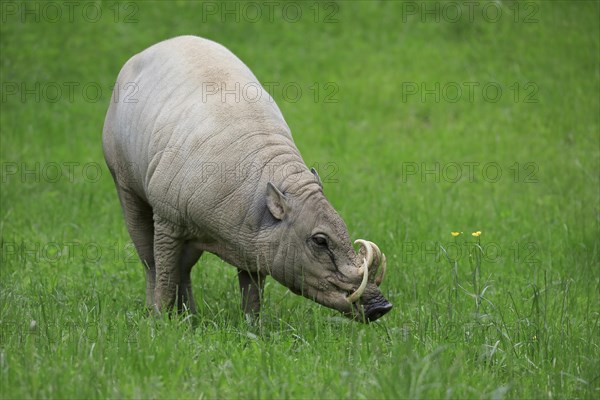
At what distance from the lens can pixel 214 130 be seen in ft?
21.4

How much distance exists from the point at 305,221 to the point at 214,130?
99cm

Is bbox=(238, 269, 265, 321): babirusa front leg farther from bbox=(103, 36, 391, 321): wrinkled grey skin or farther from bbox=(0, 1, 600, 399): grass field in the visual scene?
bbox=(0, 1, 600, 399): grass field

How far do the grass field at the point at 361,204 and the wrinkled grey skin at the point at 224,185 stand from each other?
0.33 metres

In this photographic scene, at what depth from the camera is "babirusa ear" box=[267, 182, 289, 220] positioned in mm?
6105

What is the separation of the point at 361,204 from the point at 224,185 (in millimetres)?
4291

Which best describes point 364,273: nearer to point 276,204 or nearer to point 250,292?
point 276,204

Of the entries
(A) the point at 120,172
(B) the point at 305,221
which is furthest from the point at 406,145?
(B) the point at 305,221

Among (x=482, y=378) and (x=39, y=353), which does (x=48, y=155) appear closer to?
(x=39, y=353)

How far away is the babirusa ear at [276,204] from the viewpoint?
6.11 metres

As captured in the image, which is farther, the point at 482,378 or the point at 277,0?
the point at 277,0

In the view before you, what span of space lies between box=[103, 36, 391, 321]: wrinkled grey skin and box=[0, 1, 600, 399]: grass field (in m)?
0.33

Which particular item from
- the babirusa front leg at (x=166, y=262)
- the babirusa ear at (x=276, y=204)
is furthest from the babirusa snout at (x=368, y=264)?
the babirusa front leg at (x=166, y=262)

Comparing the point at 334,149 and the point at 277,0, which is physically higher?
the point at 277,0

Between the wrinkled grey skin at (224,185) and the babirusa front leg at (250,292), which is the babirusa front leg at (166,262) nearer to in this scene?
the wrinkled grey skin at (224,185)
